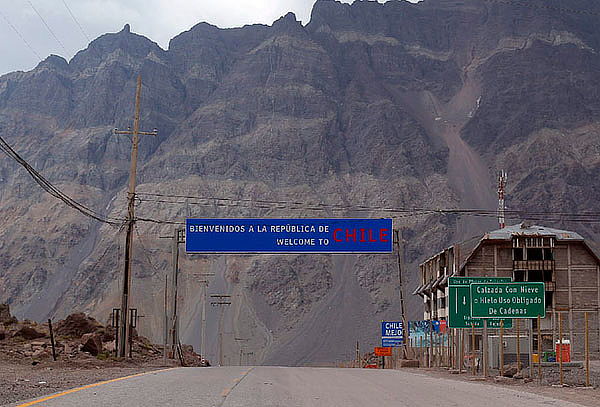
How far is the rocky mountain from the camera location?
11588 cm

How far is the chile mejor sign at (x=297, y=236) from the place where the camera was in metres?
41.2

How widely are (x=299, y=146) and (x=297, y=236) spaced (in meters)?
108

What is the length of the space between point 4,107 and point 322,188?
245 ft

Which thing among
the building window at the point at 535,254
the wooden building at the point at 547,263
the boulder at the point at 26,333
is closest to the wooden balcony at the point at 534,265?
the wooden building at the point at 547,263

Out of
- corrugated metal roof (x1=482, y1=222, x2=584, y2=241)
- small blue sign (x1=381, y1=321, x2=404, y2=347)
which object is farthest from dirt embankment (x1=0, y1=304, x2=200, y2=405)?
corrugated metal roof (x1=482, y1=222, x2=584, y2=241)

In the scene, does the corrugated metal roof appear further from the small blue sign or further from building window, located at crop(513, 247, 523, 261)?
the small blue sign

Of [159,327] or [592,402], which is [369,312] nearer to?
[159,327]

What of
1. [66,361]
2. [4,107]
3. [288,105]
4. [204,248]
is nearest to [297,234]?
[204,248]

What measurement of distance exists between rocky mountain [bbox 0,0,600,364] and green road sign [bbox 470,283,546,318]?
72.0 metres

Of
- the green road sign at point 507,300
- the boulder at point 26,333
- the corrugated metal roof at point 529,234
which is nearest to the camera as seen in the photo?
the green road sign at point 507,300

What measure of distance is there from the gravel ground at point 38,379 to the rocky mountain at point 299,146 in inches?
2832

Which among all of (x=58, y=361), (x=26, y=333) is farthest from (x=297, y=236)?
(x=58, y=361)

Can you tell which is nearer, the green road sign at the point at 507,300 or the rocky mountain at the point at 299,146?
the green road sign at the point at 507,300

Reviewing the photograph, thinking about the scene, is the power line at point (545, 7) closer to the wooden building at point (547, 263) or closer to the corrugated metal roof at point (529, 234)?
the corrugated metal roof at point (529, 234)
